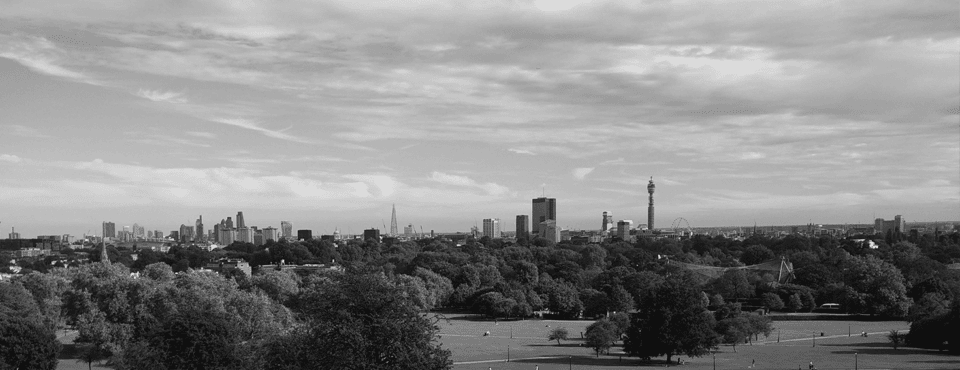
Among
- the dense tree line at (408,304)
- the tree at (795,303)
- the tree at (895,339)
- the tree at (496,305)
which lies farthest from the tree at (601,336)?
the tree at (795,303)

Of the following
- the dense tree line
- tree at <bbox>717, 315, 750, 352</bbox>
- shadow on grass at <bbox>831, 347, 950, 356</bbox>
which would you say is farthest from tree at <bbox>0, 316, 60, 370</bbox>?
shadow on grass at <bbox>831, 347, 950, 356</bbox>

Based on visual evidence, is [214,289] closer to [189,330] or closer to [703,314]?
[189,330]

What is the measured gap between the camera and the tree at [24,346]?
4344 cm

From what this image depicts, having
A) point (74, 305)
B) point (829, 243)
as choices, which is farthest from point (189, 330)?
point (829, 243)

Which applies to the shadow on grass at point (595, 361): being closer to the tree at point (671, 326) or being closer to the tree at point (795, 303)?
the tree at point (671, 326)

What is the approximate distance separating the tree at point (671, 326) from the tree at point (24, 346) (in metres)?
31.3

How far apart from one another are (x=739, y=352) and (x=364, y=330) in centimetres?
3757

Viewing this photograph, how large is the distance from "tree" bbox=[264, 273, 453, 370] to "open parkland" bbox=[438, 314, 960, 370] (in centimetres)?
2314

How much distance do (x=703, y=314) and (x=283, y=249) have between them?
346 feet

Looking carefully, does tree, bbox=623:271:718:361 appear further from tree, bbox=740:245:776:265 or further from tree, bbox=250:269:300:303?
tree, bbox=740:245:776:265

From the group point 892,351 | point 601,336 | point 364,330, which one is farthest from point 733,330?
point 364,330

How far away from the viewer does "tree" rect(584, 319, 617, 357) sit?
58594mm

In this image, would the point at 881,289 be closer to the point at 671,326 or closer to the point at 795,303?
the point at 795,303

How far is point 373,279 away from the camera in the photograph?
99.3 ft
